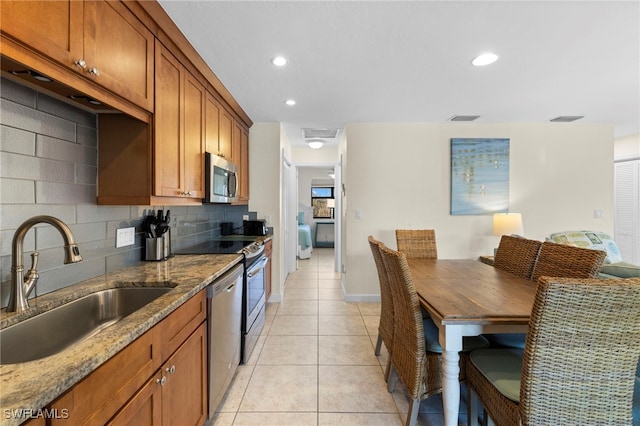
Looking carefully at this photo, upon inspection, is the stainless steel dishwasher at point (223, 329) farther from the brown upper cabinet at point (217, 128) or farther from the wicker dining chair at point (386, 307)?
the brown upper cabinet at point (217, 128)

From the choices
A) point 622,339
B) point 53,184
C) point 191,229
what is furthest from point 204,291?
point 622,339

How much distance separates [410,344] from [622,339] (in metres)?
A: 0.87

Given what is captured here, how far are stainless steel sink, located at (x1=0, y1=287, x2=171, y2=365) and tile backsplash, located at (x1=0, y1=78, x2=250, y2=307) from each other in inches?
6.4

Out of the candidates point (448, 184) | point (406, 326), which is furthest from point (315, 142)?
point (406, 326)

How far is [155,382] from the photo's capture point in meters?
1.09

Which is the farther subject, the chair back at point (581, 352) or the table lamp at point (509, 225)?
the table lamp at point (509, 225)

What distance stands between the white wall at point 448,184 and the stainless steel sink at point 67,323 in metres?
2.70

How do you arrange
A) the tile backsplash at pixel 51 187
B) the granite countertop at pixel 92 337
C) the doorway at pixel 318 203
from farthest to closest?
1. the doorway at pixel 318 203
2. the tile backsplash at pixel 51 187
3. the granite countertop at pixel 92 337

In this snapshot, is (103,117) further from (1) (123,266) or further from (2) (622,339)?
(2) (622,339)

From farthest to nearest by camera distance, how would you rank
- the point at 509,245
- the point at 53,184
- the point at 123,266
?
the point at 509,245 < the point at 123,266 < the point at 53,184

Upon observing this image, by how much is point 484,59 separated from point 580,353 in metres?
2.04

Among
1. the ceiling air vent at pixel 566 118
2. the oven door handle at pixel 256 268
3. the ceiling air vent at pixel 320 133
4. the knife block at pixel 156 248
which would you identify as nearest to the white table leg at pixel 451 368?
the oven door handle at pixel 256 268

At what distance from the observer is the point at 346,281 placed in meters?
3.78

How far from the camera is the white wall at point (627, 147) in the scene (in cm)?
439
